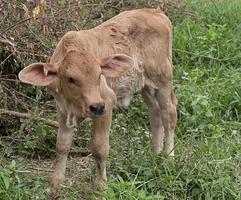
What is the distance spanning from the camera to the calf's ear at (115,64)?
6.32 metres

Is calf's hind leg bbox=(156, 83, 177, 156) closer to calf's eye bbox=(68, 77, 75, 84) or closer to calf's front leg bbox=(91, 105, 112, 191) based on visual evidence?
calf's front leg bbox=(91, 105, 112, 191)

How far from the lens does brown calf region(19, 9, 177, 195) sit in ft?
19.8

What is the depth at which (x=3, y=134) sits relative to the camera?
7820 millimetres

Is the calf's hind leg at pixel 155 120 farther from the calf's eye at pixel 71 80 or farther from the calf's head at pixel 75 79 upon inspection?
the calf's eye at pixel 71 80

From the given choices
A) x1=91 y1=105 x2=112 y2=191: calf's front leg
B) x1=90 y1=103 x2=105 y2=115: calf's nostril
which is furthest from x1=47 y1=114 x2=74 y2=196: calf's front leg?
x1=90 y1=103 x2=105 y2=115: calf's nostril

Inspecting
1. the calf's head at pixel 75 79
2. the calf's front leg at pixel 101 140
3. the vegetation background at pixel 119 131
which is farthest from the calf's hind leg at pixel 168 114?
the calf's head at pixel 75 79

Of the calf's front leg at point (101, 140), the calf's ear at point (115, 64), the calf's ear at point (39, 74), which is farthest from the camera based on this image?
the calf's front leg at point (101, 140)

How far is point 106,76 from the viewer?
6449 mm

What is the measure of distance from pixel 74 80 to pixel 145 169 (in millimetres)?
1359

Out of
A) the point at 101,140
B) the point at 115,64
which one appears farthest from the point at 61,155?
the point at 115,64

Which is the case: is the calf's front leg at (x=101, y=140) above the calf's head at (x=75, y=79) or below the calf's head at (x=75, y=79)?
below

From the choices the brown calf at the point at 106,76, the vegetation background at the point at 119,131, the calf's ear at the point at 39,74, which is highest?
the calf's ear at the point at 39,74

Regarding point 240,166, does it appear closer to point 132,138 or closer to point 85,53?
point 132,138

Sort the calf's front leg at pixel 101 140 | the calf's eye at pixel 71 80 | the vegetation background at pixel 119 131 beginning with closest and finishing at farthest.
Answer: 1. the calf's eye at pixel 71 80
2. the calf's front leg at pixel 101 140
3. the vegetation background at pixel 119 131
